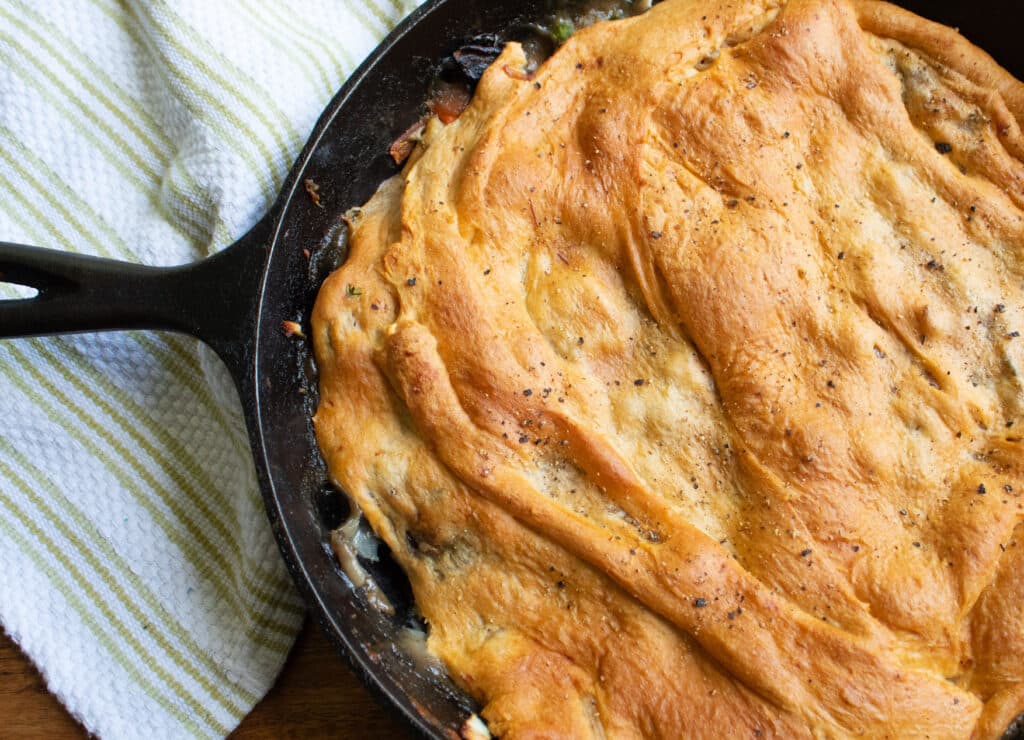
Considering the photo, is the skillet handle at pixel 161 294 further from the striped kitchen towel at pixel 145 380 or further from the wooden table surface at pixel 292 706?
the wooden table surface at pixel 292 706

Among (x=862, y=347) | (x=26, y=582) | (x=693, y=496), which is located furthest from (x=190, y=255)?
(x=862, y=347)

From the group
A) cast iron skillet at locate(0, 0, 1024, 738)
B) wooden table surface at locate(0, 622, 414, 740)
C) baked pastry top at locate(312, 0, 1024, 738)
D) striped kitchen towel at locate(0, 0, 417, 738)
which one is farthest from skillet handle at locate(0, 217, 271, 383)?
wooden table surface at locate(0, 622, 414, 740)

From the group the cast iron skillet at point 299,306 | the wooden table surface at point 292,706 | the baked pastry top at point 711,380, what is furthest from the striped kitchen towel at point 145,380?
the baked pastry top at point 711,380

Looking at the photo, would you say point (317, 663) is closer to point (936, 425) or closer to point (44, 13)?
point (936, 425)

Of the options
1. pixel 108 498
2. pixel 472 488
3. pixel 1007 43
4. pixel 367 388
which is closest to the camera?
pixel 472 488

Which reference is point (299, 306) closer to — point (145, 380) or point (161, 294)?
point (161, 294)

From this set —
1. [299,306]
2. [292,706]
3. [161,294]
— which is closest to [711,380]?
[299,306]
